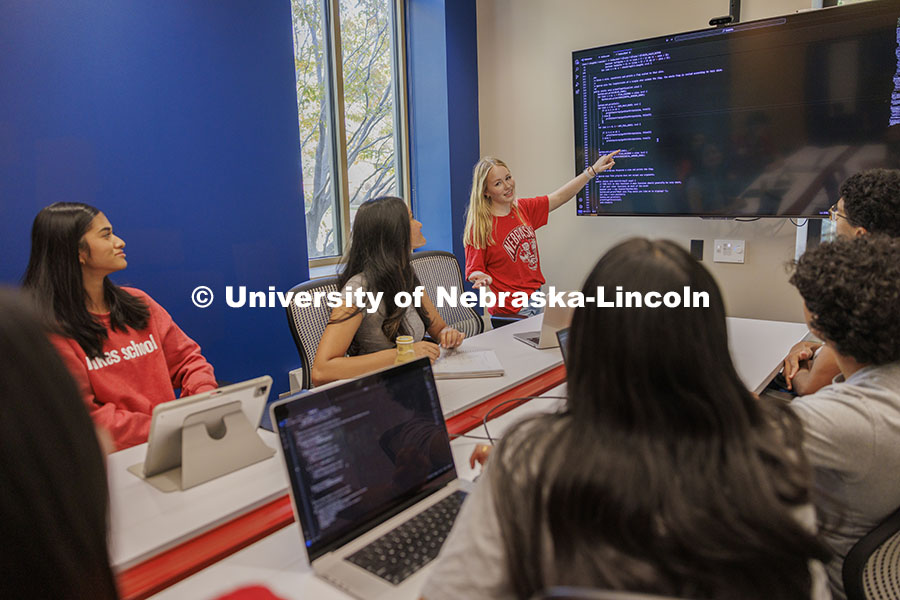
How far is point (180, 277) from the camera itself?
2893 millimetres

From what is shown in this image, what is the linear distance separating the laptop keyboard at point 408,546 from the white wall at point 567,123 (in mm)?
2730

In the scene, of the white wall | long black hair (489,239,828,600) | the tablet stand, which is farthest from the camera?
the white wall

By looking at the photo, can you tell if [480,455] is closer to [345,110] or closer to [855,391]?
[855,391]

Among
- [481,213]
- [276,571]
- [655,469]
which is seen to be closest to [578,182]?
[481,213]

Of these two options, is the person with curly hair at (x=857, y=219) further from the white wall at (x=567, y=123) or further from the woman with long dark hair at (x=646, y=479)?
the woman with long dark hair at (x=646, y=479)

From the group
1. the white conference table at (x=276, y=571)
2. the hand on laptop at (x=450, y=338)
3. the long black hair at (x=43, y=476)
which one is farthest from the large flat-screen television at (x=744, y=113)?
the long black hair at (x=43, y=476)

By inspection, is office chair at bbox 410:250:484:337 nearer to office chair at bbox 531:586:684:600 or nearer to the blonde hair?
the blonde hair

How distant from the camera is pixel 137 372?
206cm

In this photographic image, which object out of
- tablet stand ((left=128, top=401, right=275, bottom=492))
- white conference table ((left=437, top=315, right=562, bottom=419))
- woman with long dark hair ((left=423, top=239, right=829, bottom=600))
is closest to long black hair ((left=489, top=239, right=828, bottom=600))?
woman with long dark hair ((left=423, top=239, right=829, bottom=600))

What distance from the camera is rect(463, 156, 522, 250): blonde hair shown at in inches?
138

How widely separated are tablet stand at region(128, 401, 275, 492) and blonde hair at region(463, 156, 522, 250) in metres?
2.24

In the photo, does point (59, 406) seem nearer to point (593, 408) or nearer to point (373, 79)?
point (593, 408)
